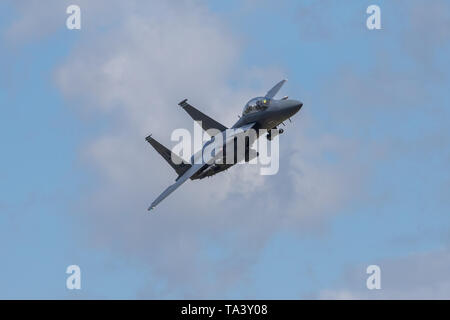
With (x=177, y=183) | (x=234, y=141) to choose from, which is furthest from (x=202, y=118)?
(x=177, y=183)

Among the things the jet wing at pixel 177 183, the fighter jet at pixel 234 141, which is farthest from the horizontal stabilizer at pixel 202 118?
the jet wing at pixel 177 183

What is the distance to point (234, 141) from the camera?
3593 inches

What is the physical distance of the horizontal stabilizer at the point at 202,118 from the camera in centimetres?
9881

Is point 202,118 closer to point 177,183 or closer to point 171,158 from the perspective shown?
point 171,158

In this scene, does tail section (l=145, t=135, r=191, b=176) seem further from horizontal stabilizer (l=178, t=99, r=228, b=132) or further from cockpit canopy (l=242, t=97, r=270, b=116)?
cockpit canopy (l=242, t=97, r=270, b=116)

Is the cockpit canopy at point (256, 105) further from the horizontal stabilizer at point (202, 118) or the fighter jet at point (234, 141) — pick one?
the horizontal stabilizer at point (202, 118)

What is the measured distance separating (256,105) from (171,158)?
408 inches

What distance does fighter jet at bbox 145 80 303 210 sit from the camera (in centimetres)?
8981

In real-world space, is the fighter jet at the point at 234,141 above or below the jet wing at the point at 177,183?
above

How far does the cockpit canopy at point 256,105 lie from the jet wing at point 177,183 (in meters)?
7.50
